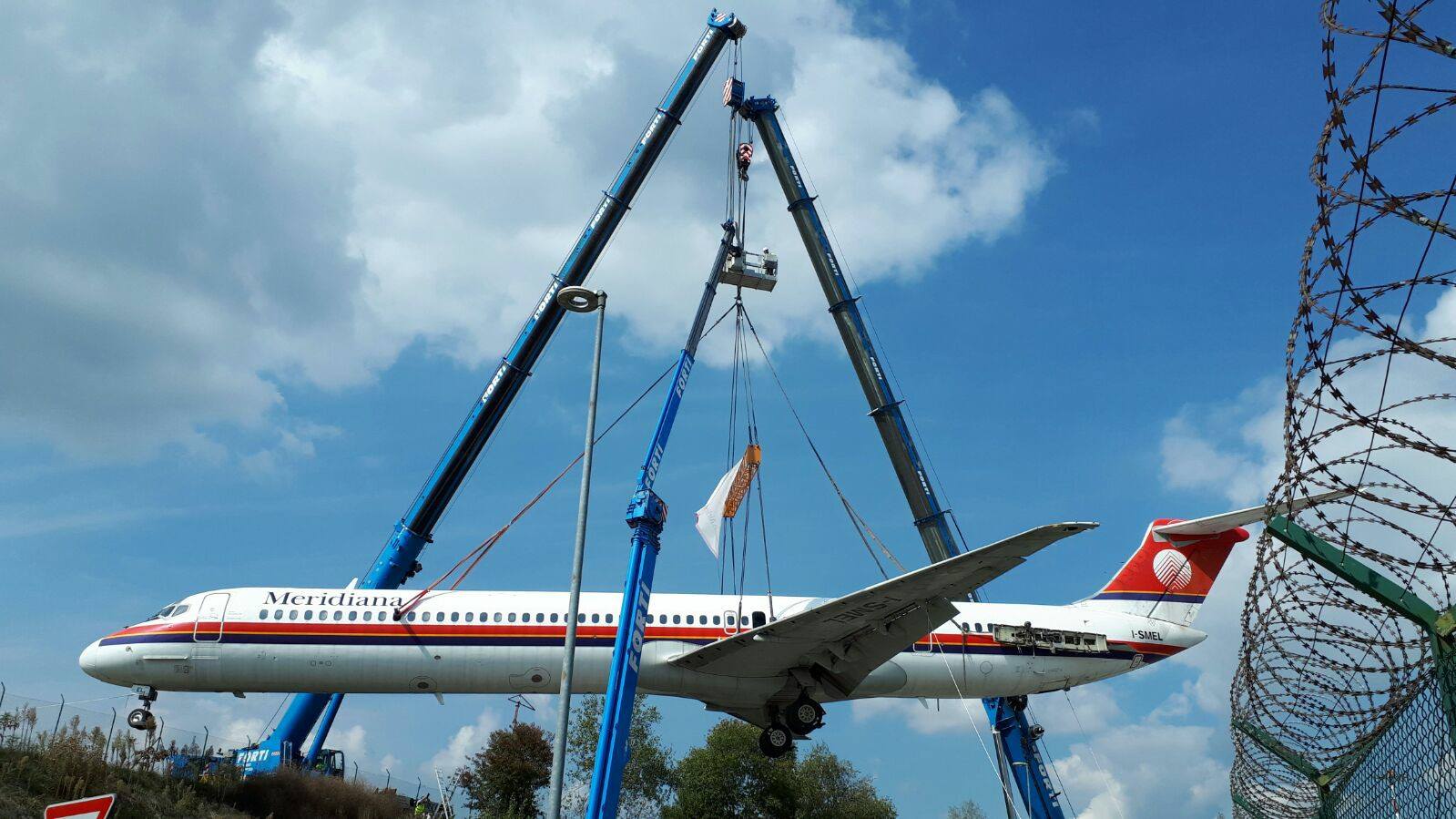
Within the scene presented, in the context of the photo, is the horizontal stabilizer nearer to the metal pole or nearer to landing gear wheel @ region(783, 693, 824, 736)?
landing gear wheel @ region(783, 693, 824, 736)

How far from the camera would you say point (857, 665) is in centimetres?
2708

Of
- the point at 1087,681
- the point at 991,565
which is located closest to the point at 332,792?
the point at 991,565

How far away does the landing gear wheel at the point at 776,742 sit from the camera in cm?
2752

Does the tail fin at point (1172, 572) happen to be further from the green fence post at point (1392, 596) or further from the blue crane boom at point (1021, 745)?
the green fence post at point (1392, 596)

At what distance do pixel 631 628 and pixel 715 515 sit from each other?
15.8ft

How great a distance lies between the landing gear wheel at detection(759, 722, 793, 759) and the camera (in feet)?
90.3

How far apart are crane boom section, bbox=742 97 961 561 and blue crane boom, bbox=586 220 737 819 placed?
1135 centimetres

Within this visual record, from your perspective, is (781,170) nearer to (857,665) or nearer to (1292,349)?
(857,665)

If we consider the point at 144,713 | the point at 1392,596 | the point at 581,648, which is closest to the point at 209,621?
the point at 144,713

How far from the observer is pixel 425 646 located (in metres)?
26.2

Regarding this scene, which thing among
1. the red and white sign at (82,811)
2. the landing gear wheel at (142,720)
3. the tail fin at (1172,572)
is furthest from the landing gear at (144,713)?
the tail fin at (1172,572)

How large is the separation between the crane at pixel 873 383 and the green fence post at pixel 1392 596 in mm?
26187

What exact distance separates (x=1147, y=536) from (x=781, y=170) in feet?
57.3

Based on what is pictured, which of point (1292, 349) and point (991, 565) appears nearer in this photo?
point (1292, 349)
